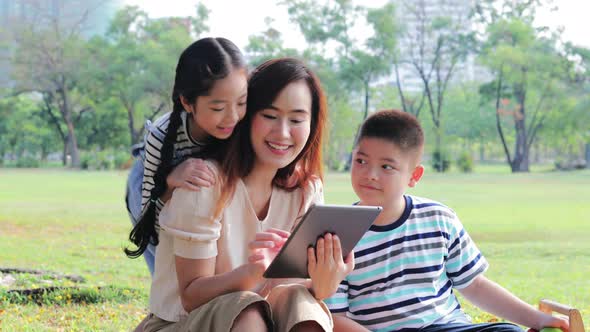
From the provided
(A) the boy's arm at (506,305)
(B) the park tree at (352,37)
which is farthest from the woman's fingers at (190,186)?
(B) the park tree at (352,37)

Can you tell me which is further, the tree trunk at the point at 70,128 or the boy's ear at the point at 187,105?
the tree trunk at the point at 70,128

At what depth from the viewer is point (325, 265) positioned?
1563 millimetres

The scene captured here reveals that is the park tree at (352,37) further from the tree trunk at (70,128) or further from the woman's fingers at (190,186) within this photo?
the woman's fingers at (190,186)

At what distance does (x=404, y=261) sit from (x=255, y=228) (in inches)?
16.8

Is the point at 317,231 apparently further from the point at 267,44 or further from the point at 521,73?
the point at 521,73

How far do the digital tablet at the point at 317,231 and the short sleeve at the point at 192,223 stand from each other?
14cm

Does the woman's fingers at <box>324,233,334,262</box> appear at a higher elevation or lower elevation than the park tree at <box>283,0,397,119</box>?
lower

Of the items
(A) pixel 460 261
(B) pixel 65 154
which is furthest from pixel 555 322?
(B) pixel 65 154

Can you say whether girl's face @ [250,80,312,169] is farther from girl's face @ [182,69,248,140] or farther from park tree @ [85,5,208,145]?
park tree @ [85,5,208,145]

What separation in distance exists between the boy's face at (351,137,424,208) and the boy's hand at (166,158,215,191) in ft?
1.44

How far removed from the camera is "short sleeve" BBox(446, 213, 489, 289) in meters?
1.99

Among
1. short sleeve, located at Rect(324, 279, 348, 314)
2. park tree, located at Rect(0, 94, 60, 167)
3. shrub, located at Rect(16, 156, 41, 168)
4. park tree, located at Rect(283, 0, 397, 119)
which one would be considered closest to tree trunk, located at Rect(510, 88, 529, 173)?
park tree, located at Rect(283, 0, 397, 119)

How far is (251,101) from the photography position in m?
1.74

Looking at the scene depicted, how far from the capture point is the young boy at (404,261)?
190 cm
